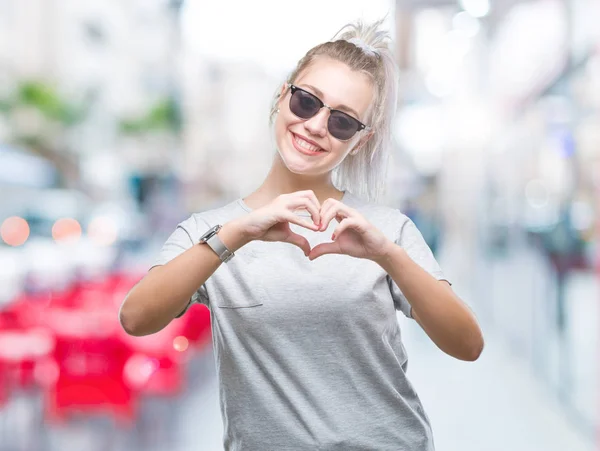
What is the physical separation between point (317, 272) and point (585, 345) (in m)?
4.98

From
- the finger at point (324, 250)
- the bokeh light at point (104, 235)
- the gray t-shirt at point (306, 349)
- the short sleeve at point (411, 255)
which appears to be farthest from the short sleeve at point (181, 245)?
the bokeh light at point (104, 235)

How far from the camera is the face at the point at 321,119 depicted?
1.36m

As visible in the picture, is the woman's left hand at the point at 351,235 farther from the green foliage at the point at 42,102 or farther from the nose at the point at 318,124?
the green foliage at the point at 42,102

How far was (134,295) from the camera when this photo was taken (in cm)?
124

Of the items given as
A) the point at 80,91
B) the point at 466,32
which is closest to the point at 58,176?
the point at 80,91

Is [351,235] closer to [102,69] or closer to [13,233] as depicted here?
[13,233]

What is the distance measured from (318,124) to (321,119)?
1cm

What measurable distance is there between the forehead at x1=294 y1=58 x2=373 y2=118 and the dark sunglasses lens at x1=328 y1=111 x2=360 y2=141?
2 centimetres

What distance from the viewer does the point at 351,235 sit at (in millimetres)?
1215

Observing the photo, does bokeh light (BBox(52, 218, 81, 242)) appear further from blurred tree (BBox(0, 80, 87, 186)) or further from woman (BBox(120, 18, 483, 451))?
woman (BBox(120, 18, 483, 451))

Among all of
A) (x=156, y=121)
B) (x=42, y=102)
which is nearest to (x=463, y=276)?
(x=42, y=102)

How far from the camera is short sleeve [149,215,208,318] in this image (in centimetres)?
132

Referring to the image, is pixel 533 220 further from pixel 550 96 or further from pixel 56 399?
pixel 56 399

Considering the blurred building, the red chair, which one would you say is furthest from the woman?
the blurred building
